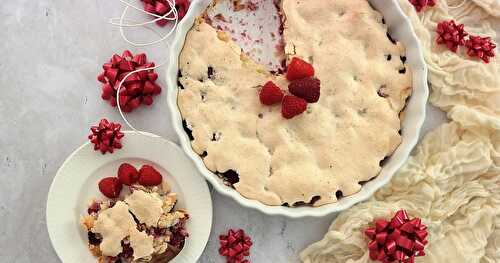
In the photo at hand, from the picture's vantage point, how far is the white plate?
6.51 feet

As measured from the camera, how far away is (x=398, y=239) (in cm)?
195

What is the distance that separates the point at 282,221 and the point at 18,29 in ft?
4.04

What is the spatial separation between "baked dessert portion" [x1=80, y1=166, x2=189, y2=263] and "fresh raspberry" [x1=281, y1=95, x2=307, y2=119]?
49 cm

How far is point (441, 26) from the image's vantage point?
2.13 metres

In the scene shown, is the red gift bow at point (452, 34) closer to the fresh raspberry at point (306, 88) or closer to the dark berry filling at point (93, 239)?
the fresh raspberry at point (306, 88)

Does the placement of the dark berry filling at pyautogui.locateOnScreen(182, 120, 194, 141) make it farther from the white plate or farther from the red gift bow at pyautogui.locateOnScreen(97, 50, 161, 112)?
the red gift bow at pyautogui.locateOnScreen(97, 50, 161, 112)

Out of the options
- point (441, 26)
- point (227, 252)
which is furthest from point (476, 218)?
point (227, 252)

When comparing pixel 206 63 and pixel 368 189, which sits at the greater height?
pixel 206 63

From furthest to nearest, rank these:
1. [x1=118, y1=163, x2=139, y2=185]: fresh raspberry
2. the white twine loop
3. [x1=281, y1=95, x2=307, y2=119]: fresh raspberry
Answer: the white twine loop < [x1=118, y1=163, x2=139, y2=185]: fresh raspberry < [x1=281, y1=95, x2=307, y2=119]: fresh raspberry

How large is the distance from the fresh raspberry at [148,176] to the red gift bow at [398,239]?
2.55ft

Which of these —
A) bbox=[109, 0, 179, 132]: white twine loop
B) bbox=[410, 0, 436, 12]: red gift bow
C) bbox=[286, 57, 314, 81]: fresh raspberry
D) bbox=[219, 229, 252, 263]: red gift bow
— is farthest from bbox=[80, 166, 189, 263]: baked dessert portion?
bbox=[410, 0, 436, 12]: red gift bow

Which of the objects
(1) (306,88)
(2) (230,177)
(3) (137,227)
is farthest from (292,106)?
(3) (137,227)

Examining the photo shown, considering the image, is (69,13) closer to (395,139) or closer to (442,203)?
(395,139)

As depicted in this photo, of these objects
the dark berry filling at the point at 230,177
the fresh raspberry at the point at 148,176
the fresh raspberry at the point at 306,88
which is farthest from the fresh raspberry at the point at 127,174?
the fresh raspberry at the point at 306,88
